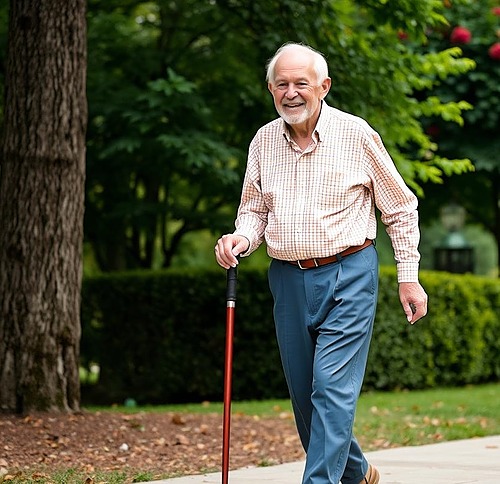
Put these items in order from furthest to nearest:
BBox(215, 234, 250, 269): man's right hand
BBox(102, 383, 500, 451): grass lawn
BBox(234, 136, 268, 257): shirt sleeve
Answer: BBox(102, 383, 500, 451): grass lawn < BBox(234, 136, 268, 257): shirt sleeve < BBox(215, 234, 250, 269): man's right hand

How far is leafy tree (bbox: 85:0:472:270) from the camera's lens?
35.2 ft

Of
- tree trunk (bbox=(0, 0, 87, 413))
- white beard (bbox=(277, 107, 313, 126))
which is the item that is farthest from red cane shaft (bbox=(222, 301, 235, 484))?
tree trunk (bbox=(0, 0, 87, 413))

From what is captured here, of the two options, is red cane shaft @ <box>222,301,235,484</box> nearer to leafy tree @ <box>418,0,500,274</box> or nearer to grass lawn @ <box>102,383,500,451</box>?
grass lawn @ <box>102,383,500,451</box>

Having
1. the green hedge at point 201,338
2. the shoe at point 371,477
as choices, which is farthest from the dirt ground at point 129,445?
the green hedge at point 201,338

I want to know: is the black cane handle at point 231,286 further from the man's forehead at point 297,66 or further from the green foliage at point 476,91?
the green foliage at point 476,91

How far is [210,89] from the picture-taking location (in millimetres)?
13648

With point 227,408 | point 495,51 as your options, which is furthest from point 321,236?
point 495,51

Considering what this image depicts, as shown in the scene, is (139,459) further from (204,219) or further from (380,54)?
(204,219)

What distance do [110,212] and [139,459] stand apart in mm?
7341

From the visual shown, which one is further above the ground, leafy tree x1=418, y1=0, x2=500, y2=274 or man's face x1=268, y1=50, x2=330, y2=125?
leafy tree x1=418, y1=0, x2=500, y2=274

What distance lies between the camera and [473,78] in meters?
16.0

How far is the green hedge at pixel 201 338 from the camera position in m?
13.9

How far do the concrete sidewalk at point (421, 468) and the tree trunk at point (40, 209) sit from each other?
6.96 feet

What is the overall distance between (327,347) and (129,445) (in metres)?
3.15
